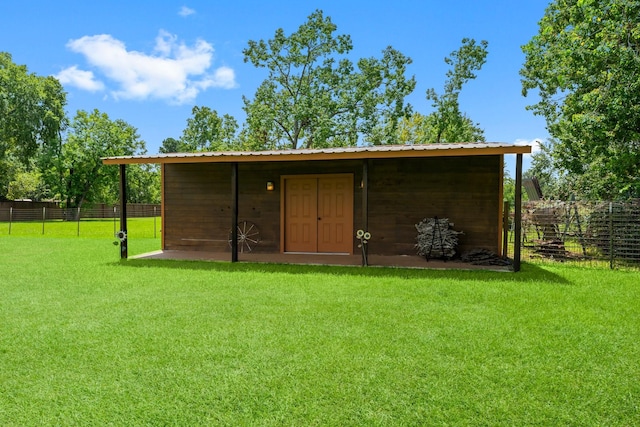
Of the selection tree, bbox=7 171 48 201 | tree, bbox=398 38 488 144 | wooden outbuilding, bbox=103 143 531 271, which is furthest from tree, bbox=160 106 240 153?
wooden outbuilding, bbox=103 143 531 271

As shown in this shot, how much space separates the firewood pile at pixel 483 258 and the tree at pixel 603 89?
3765 mm

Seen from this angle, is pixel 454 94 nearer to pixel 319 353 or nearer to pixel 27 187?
pixel 319 353

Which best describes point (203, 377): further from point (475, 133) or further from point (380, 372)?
point (475, 133)

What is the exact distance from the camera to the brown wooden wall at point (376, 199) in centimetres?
841

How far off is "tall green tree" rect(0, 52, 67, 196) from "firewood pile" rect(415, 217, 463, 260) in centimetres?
3124

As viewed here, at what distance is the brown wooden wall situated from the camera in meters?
8.41

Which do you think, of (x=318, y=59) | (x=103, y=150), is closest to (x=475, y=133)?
(x=318, y=59)

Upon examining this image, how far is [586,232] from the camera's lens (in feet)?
26.7

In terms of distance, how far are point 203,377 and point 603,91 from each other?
402 inches

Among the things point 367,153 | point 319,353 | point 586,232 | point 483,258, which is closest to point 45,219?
point 367,153

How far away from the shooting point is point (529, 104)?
15.6m

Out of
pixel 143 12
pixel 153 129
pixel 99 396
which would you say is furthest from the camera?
pixel 153 129

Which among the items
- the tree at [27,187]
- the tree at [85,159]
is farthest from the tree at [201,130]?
the tree at [27,187]

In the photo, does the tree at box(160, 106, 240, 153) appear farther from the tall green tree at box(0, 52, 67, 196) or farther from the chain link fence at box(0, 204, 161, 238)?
the chain link fence at box(0, 204, 161, 238)
